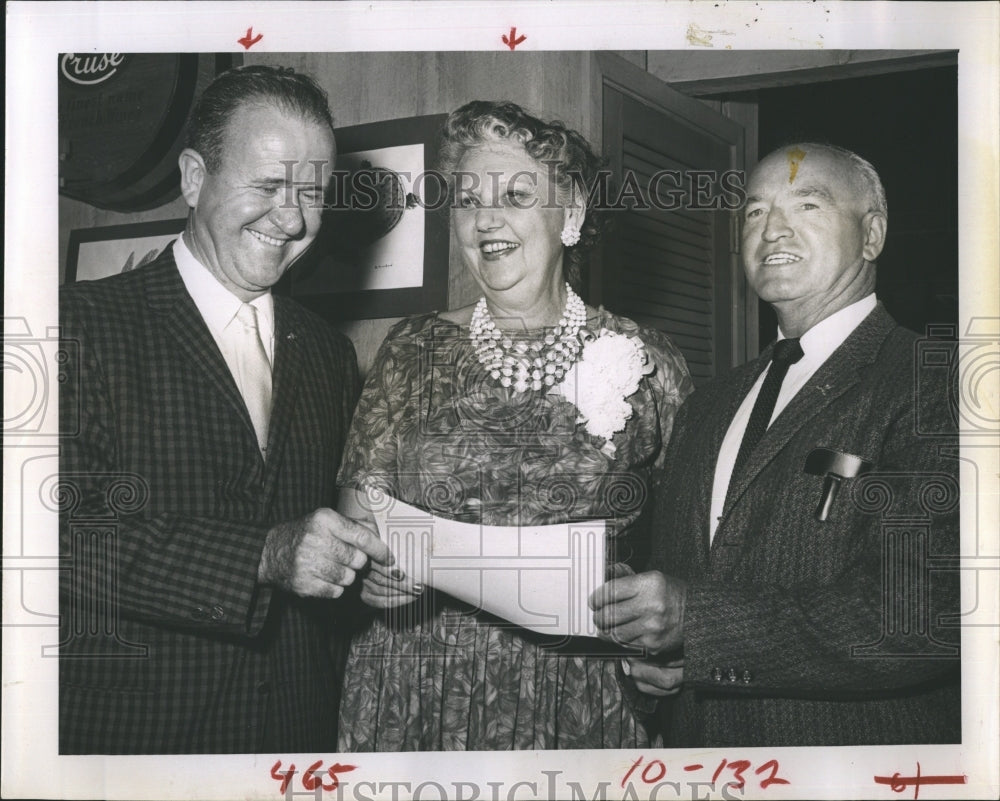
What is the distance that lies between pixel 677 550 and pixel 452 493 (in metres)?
0.34

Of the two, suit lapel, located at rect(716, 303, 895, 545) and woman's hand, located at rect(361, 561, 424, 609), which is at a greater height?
suit lapel, located at rect(716, 303, 895, 545)

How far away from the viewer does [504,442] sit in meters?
1.58

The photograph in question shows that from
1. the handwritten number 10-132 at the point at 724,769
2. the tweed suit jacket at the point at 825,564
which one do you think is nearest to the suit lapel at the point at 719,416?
the tweed suit jacket at the point at 825,564

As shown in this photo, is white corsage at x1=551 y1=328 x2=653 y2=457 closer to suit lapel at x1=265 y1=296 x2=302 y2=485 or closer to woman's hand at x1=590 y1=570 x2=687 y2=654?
woman's hand at x1=590 y1=570 x2=687 y2=654

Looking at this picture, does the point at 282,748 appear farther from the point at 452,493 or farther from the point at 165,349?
the point at 165,349

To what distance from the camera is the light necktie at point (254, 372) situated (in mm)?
1584

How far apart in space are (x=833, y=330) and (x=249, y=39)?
98cm

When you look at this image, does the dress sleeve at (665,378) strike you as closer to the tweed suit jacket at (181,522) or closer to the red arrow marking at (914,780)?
the tweed suit jacket at (181,522)

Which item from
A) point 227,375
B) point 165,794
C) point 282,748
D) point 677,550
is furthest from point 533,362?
point 165,794

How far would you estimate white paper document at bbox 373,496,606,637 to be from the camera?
5.17 ft

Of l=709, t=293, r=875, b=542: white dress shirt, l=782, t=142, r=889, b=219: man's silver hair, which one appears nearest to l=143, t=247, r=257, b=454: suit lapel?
l=709, t=293, r=875, b=542: white dress shirt

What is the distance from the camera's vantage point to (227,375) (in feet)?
5.20

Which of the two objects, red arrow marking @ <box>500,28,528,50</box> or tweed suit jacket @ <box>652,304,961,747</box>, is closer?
tweed suit jacket @ <box>652,304,961,747</box>

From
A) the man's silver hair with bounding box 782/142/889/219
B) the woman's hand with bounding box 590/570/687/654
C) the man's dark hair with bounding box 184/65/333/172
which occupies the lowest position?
the woman's hand with bounding box 590/570/687/654
